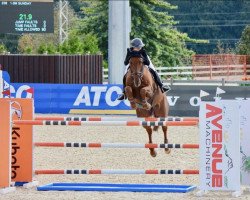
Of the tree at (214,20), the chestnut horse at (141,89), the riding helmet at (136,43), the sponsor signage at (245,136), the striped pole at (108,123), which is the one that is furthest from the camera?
the tree at (214,20)

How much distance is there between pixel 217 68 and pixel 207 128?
43.0 meters

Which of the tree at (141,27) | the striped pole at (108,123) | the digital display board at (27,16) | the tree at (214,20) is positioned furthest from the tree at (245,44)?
the striped pole at (108,123)

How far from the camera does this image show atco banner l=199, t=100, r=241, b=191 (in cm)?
1247

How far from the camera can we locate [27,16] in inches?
1215

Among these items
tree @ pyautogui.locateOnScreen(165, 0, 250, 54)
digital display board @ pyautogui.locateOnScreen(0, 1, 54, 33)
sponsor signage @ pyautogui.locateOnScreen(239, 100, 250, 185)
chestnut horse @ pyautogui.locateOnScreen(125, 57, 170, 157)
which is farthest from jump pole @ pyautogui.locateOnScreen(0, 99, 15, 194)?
tree @ pyautogui.locateOnScreen(165, 0, 250, 54)

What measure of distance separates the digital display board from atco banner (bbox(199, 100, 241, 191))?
734 inches

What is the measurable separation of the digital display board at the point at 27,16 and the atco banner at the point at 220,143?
18.6m

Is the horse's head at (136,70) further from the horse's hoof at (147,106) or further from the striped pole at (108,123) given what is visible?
the striped pole at (108,123)

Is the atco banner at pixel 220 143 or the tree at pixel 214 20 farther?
the tree at pixel 214 20

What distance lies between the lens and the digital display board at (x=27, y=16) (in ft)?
101

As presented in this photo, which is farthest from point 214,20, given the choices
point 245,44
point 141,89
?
point 141,89

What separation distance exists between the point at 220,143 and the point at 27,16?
19.0 metres

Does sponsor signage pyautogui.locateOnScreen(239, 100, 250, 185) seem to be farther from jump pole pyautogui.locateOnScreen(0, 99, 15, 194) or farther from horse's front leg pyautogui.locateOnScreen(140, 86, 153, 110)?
horse's front leg pyautogui.locateOnScreen(140, 86, 153, 110)

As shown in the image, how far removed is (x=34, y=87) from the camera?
1130 inches
